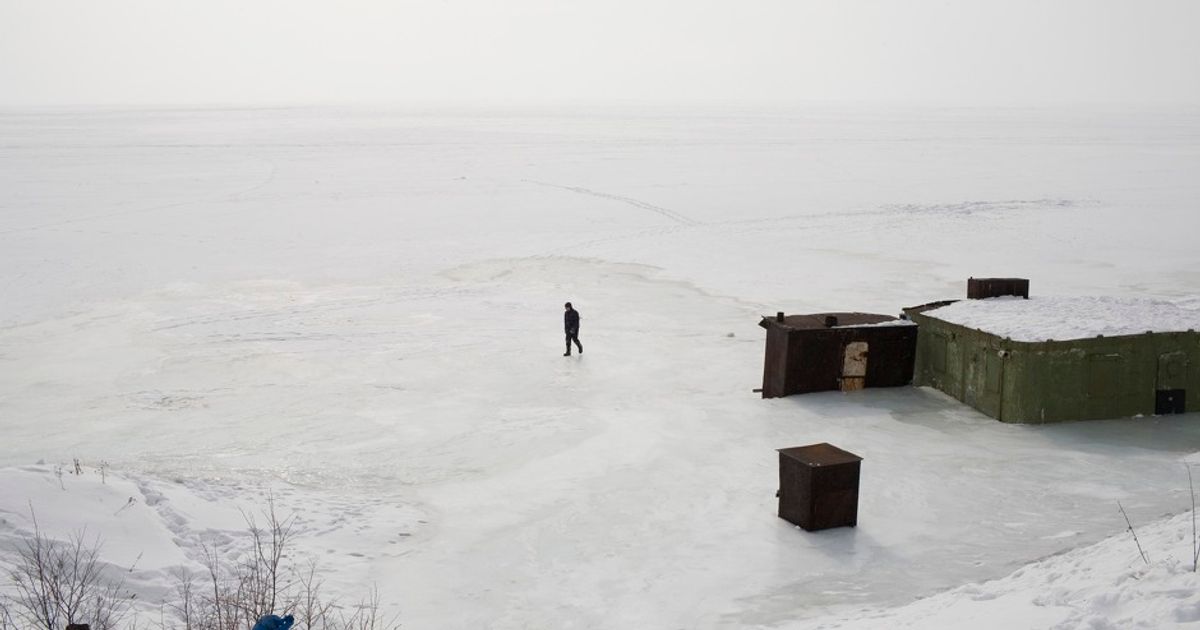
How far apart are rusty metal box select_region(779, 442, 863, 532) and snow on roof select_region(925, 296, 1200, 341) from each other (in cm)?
491

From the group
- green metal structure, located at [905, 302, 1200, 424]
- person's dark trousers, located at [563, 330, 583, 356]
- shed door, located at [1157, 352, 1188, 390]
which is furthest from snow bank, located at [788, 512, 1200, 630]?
person's dark trousers, located at [563, 330, 583, 356]

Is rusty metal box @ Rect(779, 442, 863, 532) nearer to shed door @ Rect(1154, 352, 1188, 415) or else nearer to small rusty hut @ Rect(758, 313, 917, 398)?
small rusty hut @ Rect(758, 313, 917, 398)

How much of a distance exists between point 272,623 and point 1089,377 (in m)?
12.3

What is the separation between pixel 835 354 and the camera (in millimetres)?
17094

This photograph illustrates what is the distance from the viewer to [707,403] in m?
16.6

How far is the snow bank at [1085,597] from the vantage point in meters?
6.89

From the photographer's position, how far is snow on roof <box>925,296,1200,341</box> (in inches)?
597

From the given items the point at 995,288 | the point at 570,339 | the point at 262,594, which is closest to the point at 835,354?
the point at 995,288

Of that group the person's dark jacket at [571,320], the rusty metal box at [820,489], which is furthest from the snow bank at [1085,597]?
the person's dark jacket at [571,320]

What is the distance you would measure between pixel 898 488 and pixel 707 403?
173 inches

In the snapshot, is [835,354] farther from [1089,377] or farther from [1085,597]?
[1085,597]

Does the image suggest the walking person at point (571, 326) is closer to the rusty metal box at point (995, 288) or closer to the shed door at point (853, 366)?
the shed door at point (853, 366)

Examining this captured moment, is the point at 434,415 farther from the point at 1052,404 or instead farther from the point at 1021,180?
the point at 1021,180

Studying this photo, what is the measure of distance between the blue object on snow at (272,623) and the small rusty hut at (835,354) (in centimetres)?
1098
